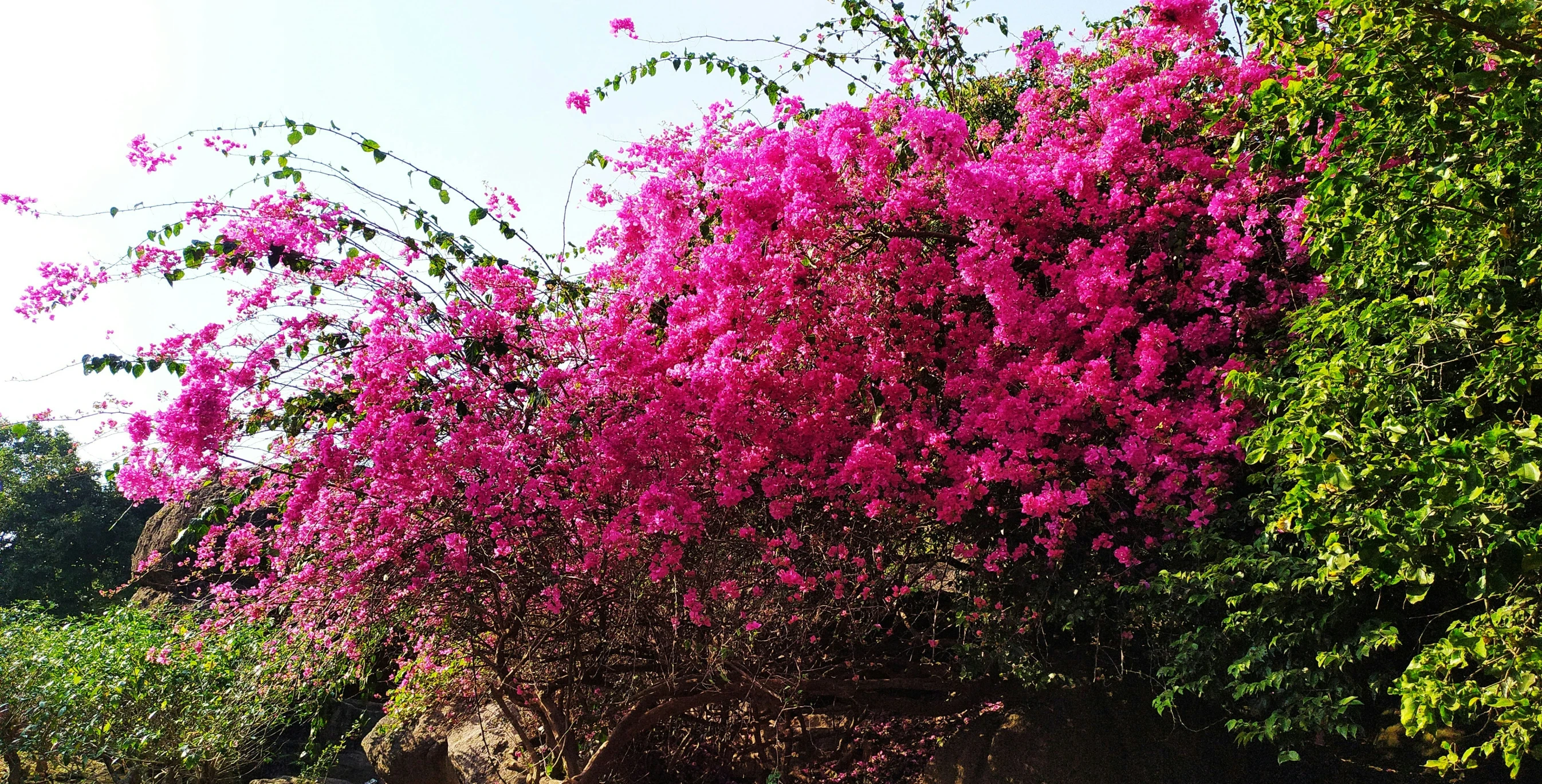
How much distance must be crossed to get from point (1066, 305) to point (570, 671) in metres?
3.52

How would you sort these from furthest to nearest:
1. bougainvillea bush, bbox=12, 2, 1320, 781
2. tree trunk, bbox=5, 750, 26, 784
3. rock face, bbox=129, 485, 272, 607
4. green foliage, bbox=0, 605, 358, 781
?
rock face, bbox=129, 485, 272, 607
tree trunk, bbox=5, 750, 26, 784
green foliage, bbox=0, 605, 358, 781
bougainvillea bush, bbox=12, 2, 1320, 781

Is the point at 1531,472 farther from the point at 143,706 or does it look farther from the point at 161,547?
the point at 161,547

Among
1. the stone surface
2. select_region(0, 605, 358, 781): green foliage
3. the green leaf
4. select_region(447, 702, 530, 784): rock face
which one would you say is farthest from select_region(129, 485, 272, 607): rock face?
the green leaf

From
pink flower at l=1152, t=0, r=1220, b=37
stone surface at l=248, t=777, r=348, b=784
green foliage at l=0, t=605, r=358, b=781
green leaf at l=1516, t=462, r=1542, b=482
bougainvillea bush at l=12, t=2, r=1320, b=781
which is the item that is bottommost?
stone surface at l=248, t=777, r=348, b=784

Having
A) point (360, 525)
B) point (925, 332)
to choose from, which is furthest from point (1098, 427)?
point (360, 525)

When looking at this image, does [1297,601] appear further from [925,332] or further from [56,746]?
[56,746]

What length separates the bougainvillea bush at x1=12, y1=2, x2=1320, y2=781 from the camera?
4.34 metres

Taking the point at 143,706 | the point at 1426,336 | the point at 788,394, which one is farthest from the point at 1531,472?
the point at 143,706

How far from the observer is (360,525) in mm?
4652

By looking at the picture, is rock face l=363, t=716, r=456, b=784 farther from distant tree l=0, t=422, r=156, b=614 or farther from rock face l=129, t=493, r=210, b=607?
distant tree l=0, t=422, r=156, b=614

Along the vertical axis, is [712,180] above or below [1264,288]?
above

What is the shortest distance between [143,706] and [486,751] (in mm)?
2451

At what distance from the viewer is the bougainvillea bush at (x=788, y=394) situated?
4340 millimetres

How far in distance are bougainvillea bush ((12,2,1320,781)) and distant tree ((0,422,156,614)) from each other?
17000mm
